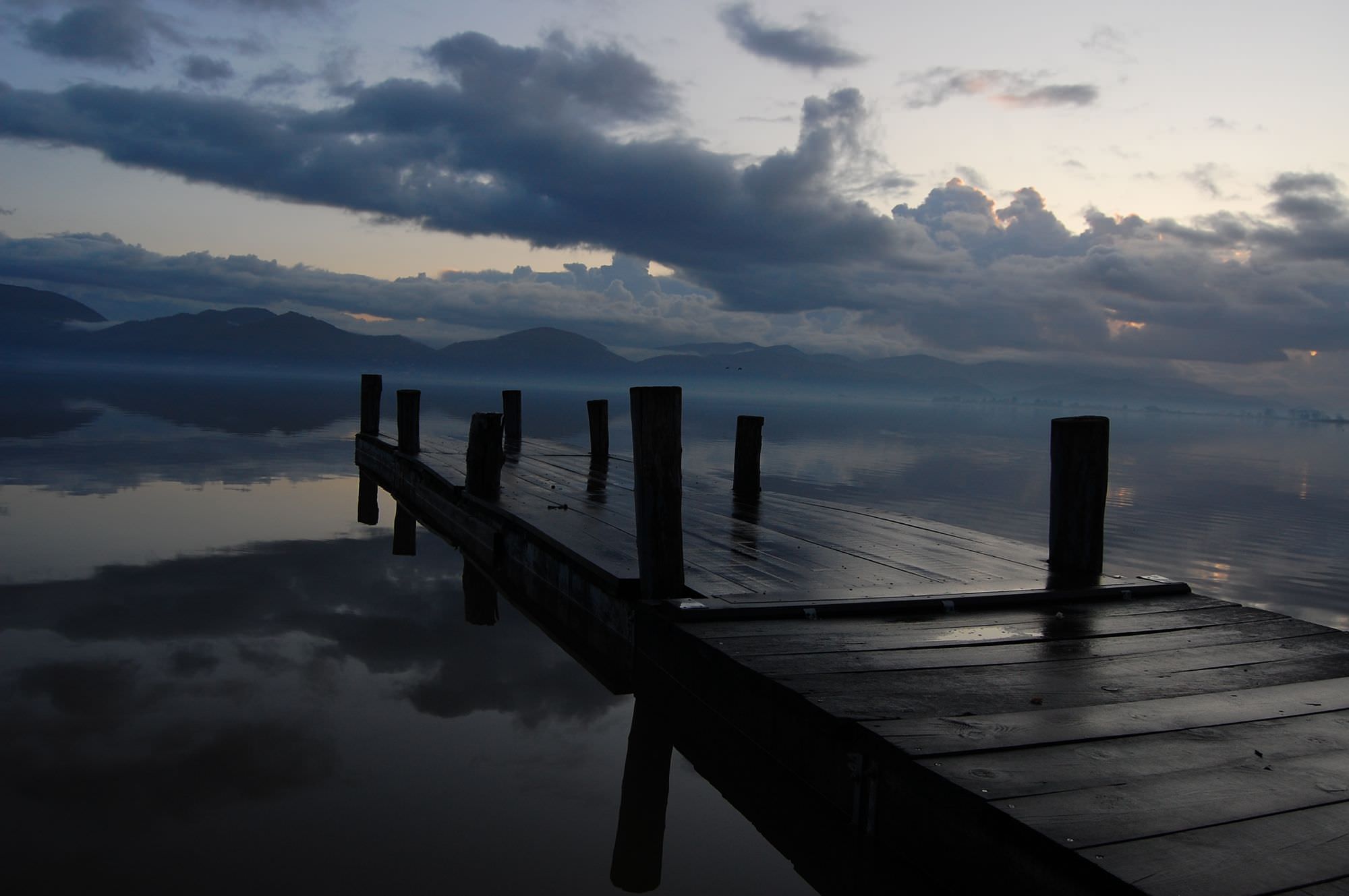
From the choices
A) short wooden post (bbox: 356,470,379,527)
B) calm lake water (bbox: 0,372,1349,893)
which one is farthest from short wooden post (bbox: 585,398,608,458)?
short wooden post (bbox: 356,470,379,527)

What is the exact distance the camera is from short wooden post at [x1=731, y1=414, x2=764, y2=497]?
1277cm

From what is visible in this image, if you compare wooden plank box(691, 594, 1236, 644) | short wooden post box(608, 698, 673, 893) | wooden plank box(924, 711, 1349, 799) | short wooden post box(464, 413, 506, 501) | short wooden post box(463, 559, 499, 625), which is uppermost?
short wooden post box(464, 413, 506, 501)

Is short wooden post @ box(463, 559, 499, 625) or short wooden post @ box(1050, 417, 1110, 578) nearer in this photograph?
short wooden post @ box(1050, 417, 1110, 578)

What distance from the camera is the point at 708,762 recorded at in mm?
5801

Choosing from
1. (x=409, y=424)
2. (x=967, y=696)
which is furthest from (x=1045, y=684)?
(x=409, y=424)

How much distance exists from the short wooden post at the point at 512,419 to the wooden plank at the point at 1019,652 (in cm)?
1493

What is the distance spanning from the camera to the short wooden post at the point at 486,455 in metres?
11.5

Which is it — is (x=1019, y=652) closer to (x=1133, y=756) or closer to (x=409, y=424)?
(x=1133, y=756)

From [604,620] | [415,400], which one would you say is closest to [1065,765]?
[604,620]

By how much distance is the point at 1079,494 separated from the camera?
7578 millimetres

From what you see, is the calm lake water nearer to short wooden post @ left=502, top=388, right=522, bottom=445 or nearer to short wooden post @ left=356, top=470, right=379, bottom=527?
short wooden post @ left=356, top=470, right=379, bottom=527

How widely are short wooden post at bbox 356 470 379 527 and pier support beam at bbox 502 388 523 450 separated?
3.00 metres

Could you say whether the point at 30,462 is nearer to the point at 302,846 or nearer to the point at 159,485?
the point at 159,485

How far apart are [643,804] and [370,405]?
18.6m
